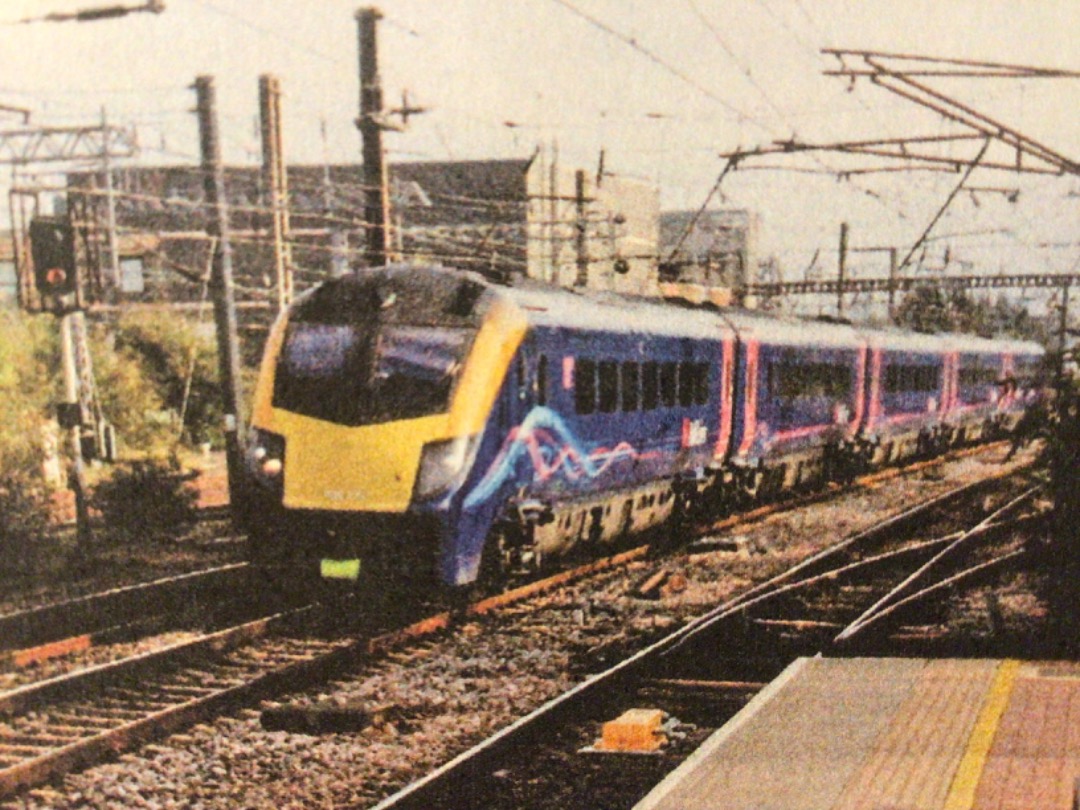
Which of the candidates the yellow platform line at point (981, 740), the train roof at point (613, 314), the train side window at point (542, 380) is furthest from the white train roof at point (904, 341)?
the yellow platform line at point (981, 740)

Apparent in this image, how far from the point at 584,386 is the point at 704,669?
403 centimetres

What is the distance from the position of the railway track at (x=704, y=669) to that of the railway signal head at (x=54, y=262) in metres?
8.36

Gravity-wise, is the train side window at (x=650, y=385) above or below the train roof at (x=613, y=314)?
below

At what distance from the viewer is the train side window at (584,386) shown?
12.8 meters

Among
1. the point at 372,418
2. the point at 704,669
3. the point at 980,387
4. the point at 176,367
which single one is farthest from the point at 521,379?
the point at 176,367

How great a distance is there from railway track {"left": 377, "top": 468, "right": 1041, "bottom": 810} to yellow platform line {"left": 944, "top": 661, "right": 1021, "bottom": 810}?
174 centimetres

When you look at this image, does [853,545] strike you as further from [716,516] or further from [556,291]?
[556,291]

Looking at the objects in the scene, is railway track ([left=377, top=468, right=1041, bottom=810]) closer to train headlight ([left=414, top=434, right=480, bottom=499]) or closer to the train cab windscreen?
train headlight ([left=414, top=434, right=480, bottom=499])

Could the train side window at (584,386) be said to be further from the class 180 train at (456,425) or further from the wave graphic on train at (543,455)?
the wave graphic on train at (543,455)

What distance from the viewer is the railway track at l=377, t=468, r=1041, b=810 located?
693 cm

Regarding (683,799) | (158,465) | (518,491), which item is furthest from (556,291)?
(158,465)

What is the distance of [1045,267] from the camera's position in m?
47.1

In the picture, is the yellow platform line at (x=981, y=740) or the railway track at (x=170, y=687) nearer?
the yellow platform line at (x=981, y=740)

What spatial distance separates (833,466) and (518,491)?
12807 millimetres
